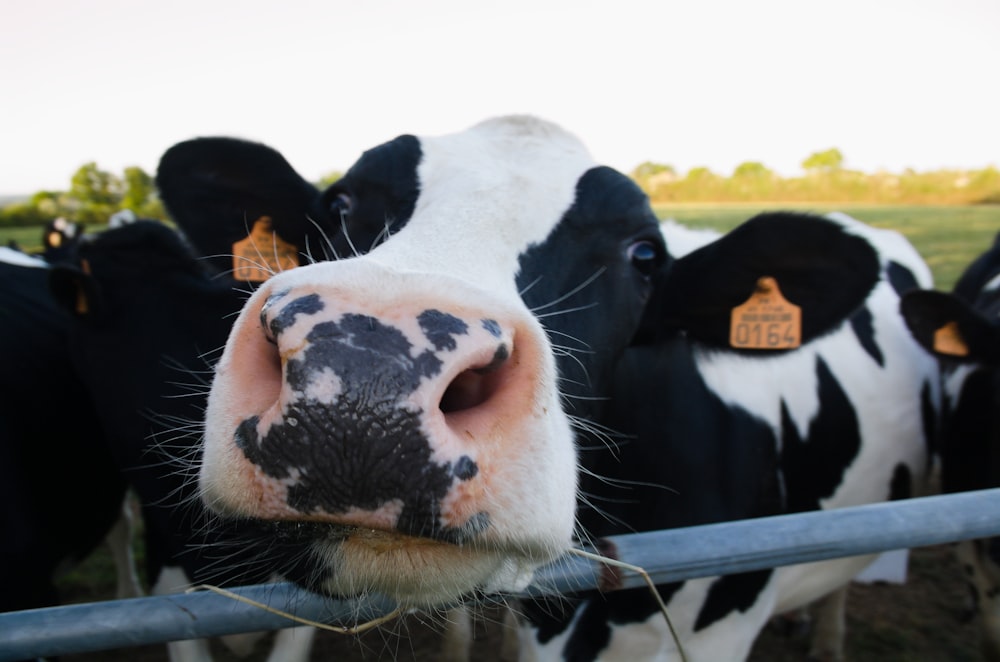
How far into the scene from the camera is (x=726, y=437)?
2.69 m

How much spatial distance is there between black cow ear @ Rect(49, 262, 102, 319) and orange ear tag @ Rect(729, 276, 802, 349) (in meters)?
2.88

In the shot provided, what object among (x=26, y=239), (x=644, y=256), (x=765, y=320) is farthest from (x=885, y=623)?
(x=26, y=239)

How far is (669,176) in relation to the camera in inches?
1512

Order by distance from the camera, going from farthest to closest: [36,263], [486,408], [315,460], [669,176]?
[669,176] → [36,263] → [486,408] → [315,460]

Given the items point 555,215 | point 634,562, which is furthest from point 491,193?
point 634,562

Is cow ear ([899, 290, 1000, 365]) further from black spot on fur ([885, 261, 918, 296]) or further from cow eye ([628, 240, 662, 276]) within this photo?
cow eye ([628, 240, 662, 276])

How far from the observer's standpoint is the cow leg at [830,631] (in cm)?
400

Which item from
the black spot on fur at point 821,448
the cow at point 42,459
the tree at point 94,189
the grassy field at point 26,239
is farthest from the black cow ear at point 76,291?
the tree at point 94,189

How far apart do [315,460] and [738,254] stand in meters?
1.81

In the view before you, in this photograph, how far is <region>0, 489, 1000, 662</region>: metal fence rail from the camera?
1.17 metres

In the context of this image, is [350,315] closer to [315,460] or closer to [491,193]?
[315,460]

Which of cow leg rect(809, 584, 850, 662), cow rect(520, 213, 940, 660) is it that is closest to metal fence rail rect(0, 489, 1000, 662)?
cow rect(520, 213, 940, 660)

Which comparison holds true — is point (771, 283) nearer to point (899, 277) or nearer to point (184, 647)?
point (899, 277)

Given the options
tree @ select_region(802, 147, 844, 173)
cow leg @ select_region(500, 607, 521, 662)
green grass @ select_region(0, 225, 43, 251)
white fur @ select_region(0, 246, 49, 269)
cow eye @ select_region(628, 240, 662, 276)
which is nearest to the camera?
cow eye @ select_region(628, 240, 662, 276)
